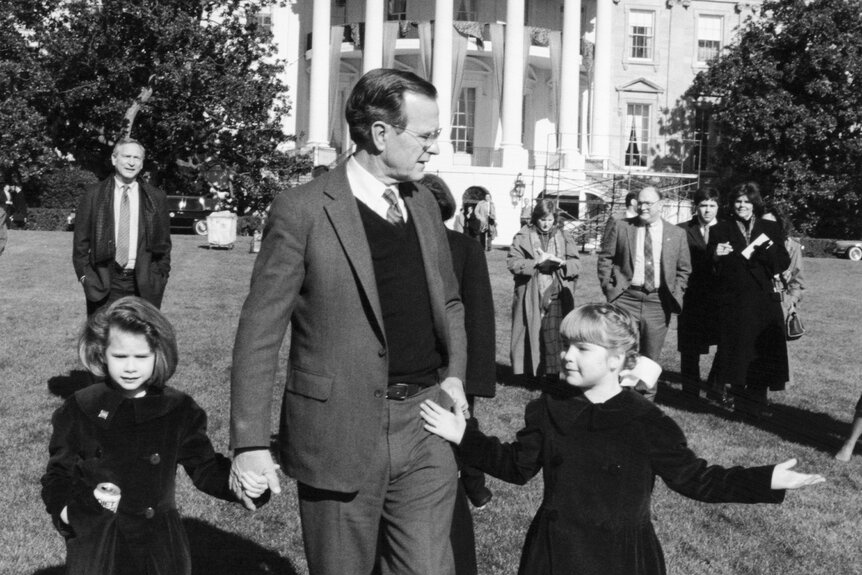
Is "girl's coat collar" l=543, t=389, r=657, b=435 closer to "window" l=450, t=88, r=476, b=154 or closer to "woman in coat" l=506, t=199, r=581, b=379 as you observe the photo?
"woman in coat" l=506, t=199, r=581, b=379

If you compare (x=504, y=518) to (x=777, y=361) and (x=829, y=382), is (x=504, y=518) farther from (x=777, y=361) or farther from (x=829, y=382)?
(x=829, y=382)

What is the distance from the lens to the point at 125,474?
11.9 ft

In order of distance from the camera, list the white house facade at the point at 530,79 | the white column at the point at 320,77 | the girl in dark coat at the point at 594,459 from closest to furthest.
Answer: the girl in dark coat at the point at 594,459, the white house facade at the point at 530,79, the white column at the point at 320,77

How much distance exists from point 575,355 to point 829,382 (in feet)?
30.0

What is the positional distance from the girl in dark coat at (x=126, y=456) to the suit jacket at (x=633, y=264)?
6.30 metres

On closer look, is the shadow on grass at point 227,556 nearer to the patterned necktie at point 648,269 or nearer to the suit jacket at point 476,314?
the suit jacket at point 476,314

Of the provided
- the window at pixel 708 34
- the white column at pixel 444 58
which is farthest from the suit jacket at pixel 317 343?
the window at pixel 708 34

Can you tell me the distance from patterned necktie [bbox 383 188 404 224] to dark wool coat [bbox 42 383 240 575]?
0.97 meters

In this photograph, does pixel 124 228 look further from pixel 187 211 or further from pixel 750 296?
pixel 187 211

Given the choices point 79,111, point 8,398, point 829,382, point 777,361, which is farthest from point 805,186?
point 8,398

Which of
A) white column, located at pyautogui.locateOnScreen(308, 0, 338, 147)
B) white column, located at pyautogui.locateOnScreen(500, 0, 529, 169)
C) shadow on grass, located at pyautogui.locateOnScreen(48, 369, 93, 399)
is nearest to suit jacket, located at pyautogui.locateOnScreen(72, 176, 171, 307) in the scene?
shadow on grass, located at pyautogui.locateOnScreen(48, 369, 93, 399)

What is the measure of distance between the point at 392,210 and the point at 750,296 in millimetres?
6636

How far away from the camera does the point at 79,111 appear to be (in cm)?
3541

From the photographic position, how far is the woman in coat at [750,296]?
9.52 metres
